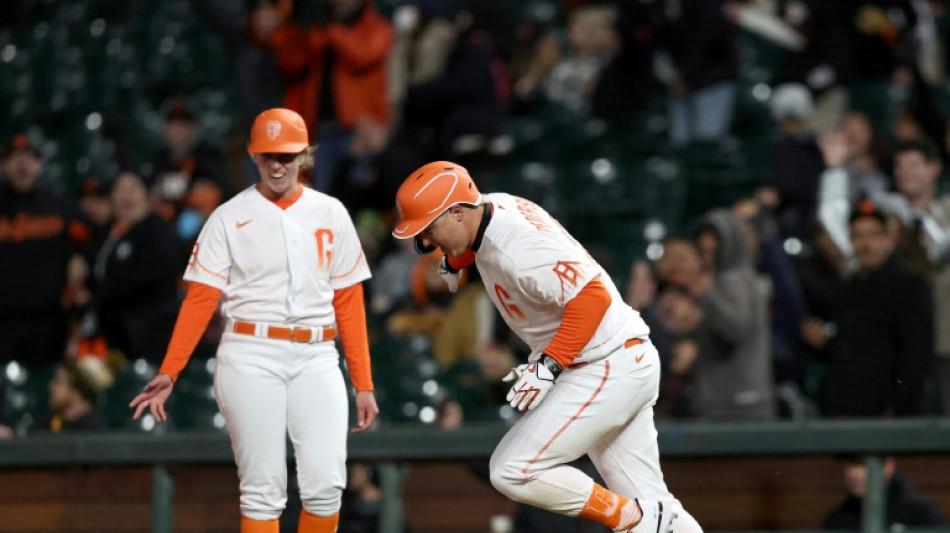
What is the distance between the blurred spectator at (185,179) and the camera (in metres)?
8.70

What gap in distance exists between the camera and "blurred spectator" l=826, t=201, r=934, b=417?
6.63 metres

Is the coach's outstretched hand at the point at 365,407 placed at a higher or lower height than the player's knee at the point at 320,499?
higher

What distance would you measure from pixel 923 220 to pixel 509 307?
10.7ft

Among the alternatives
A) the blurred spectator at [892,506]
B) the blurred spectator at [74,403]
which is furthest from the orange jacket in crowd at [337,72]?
the blurred spectator at [892,506]

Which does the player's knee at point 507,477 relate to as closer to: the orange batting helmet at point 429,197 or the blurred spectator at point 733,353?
the orange batting helmet at point 429,197

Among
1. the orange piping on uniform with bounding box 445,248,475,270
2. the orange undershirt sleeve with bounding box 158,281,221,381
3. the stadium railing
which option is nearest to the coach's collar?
the orange piping on uniform with bounding box 445,248,475,270

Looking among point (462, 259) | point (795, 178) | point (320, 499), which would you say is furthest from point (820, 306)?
point (320, 499)

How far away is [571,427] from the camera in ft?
16.1

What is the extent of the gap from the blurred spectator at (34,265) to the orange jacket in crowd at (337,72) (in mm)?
1910

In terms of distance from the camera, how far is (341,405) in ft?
17.4

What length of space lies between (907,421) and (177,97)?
23.5 feet

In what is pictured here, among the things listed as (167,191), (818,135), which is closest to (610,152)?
(818,135)

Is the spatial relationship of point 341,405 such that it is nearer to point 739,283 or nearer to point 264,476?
point 264,476

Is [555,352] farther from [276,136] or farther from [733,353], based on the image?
[733,353]
